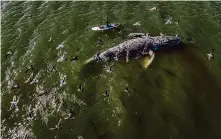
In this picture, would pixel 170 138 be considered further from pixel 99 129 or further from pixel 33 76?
pixel 33 76

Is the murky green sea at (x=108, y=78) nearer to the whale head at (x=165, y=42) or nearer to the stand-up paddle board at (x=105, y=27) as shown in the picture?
the stand-up paddle board at (x=105, y=27)

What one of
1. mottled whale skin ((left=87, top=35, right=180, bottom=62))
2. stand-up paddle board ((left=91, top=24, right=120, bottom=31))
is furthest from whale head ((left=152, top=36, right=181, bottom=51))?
stand-up paddle board ((left=91, top=24, right=120, bottom=31))

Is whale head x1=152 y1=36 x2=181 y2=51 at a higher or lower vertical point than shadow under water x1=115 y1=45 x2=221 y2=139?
higher

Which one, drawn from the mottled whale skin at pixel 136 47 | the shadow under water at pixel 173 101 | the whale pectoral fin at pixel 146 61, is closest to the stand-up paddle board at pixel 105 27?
the mottled whale skin at pixel 136 47

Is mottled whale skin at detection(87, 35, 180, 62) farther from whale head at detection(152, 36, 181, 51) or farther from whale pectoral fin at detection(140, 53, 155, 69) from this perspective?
whale pectoral fin at detection(140, 53, 155, 69)

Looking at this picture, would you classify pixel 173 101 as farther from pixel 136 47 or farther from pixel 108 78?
pixel 136 47

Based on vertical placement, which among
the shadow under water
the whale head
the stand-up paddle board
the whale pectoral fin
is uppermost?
the stand-up paddle board
